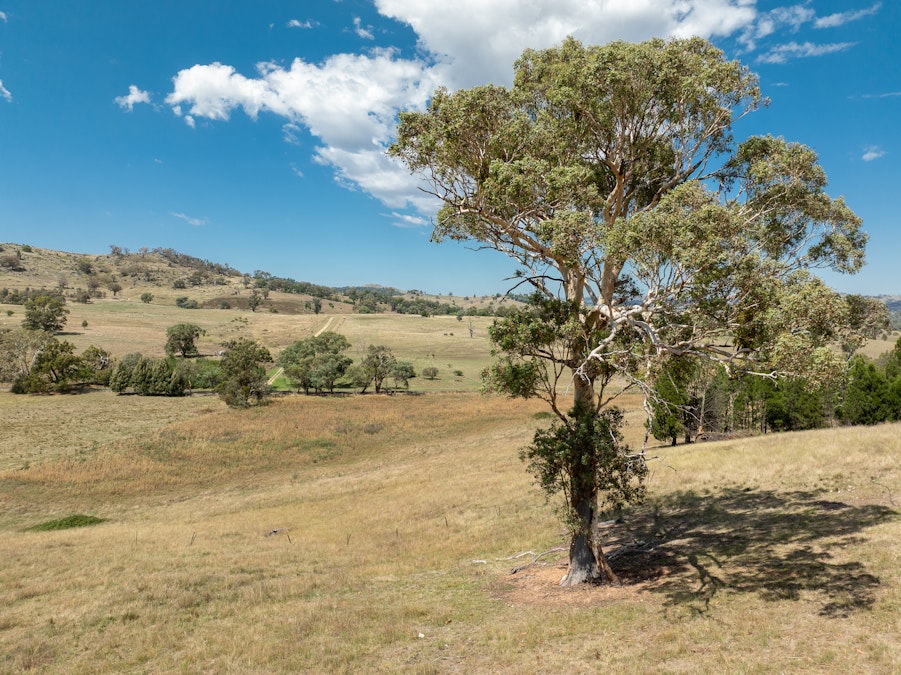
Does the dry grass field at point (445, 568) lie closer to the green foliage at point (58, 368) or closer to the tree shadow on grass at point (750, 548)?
the tree shadow on grass at point (750, 548)

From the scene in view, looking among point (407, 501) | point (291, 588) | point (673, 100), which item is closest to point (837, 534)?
point (673, 100)

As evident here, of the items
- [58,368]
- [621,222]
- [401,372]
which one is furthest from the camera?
[401,372]

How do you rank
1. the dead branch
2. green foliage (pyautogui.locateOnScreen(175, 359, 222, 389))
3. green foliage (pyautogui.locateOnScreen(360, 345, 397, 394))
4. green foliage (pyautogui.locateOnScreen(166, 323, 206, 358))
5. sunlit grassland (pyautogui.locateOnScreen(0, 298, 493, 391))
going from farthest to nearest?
sunlit grassland (pyautogui.locateOnScreen(0, 298, 493, 391)), green foliage (pyautogui.locateOnScreen(166, 323, 206, 358)), green foliage (pyautogui.locateOnScreen(360, 345, 397, 394)), green foliage (pyautogui.locateOnScreen(175, 359, 222, 389)), the dead branch

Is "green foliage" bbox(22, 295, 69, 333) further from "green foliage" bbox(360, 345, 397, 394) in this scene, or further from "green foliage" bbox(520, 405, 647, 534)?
"green foliage" bbox(520, 405, 647, 534)

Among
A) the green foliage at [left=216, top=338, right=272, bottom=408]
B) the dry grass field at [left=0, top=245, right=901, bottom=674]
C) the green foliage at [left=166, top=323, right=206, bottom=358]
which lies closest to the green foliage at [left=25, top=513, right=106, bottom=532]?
the dry grass field at [left=0, top=245, right=901, bottom=674]

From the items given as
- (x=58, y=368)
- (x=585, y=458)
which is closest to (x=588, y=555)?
(x=585, y=458)

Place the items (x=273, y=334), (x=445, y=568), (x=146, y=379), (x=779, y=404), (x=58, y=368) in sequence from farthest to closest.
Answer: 1. (x=273, y=334)
2. (x=146, y=379)
3. (x=58, y=368)
4. (x=779, y=404)
5. (x=445, y=568)

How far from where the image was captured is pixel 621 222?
11.2m

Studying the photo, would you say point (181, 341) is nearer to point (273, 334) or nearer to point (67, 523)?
point (273, 334)

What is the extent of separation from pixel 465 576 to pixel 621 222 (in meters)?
14.4

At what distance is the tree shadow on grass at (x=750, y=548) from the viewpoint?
1151 centimetres

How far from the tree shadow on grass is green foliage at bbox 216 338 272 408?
70.3 m

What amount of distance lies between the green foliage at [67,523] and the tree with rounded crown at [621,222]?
32.9 m

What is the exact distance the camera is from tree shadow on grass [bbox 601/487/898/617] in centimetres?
1151
